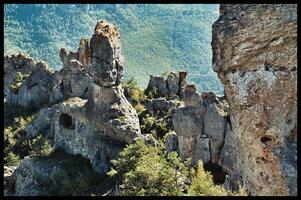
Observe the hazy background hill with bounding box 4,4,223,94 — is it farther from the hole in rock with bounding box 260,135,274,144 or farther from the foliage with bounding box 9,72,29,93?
the hole in rock with bounding box 260,135,274,144

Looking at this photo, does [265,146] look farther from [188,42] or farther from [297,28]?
[188,42]

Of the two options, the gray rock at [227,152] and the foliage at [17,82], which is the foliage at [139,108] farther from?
the foliage at [17,82]

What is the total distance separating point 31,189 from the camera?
37.2 meters

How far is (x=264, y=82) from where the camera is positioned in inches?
671

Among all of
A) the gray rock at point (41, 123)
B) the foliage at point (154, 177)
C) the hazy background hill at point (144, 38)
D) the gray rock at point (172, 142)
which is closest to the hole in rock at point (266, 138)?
the foliage at point (154, 177)

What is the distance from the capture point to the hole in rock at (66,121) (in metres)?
42.8

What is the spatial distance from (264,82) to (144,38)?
14634 cm

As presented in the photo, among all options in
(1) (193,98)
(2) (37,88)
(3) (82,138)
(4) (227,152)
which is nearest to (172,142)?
(4) (227,152)

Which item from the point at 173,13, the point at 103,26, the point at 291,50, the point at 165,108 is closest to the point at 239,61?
the point at 291,50

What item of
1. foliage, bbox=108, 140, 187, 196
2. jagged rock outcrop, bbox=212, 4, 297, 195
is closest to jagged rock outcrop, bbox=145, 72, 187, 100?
foliage, bbox=108, 140, 187, 196

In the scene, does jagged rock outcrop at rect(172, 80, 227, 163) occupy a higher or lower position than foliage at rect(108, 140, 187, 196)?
higher

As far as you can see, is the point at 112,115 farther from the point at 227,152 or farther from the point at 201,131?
the point at 227,152

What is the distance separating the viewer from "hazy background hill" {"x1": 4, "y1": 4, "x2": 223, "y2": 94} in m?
143

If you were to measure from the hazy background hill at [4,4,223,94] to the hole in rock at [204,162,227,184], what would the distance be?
87277 millimetres
